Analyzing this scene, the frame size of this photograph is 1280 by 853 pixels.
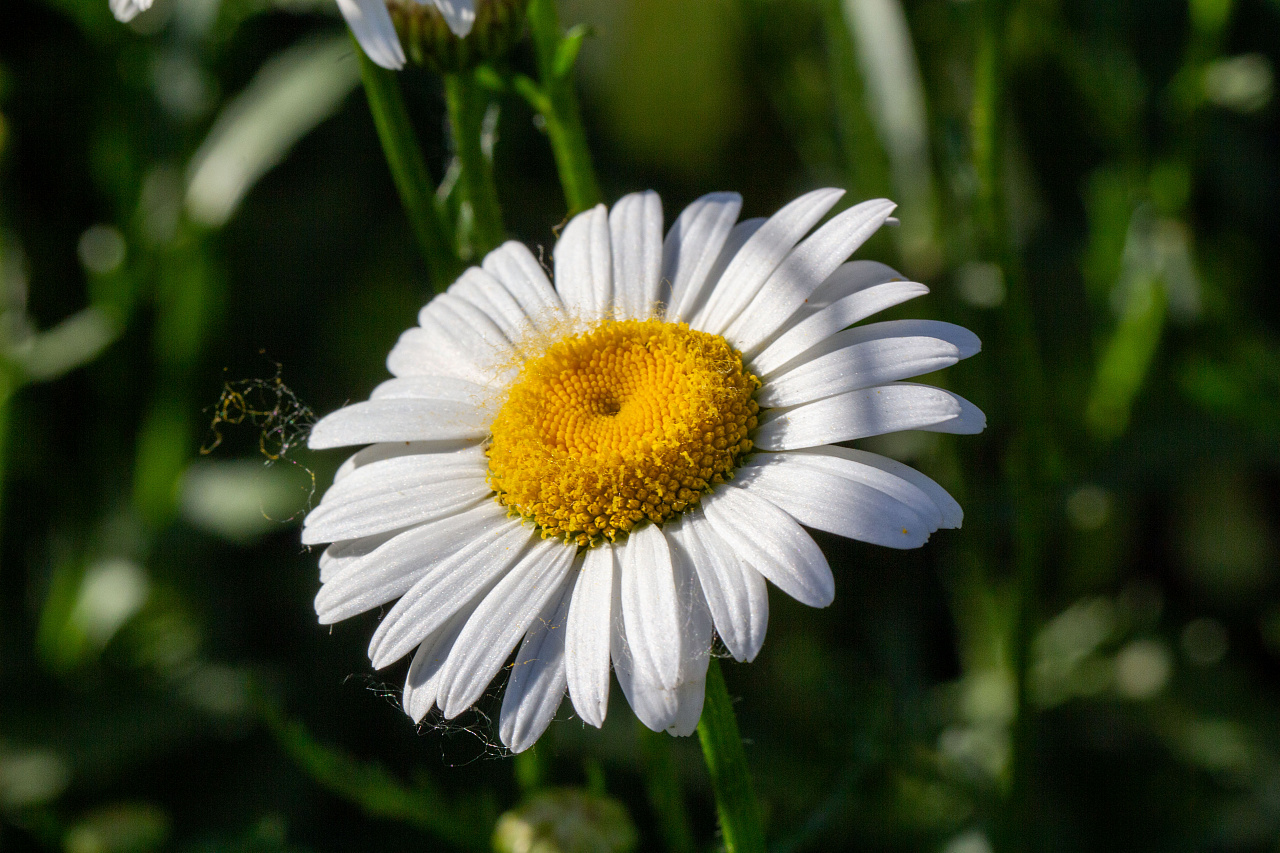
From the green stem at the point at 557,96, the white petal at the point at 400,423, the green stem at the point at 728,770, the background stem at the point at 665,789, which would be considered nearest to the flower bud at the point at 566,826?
the background stem at the point at 665,789

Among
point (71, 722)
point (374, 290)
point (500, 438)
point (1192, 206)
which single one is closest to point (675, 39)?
point (374, 290)

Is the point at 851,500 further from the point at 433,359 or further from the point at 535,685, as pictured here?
the point at 433,359

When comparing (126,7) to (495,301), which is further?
(495,301)

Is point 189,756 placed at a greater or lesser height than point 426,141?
lesser

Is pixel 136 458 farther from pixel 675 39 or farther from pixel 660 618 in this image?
pixel 660 618

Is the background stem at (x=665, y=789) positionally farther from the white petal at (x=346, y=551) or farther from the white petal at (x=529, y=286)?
the white petal at (x=529, y=286)

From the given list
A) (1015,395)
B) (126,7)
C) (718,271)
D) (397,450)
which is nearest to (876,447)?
(1015,395)
